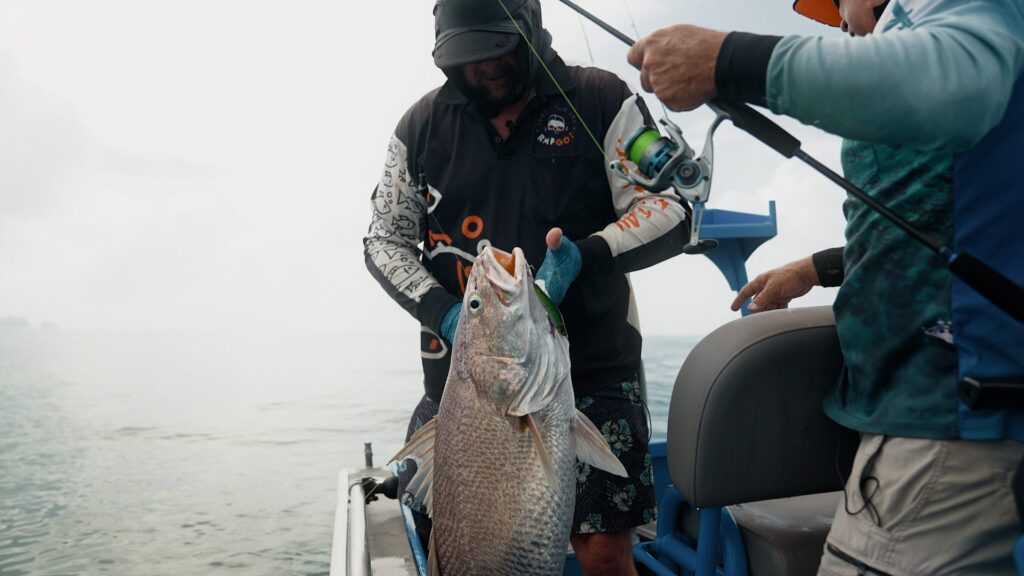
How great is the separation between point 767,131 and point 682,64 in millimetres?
354

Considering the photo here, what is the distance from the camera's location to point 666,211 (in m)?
2.30

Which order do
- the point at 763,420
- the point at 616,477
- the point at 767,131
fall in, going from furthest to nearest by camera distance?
the point at 616,477 < the point at 763,420 < the point at 767,131

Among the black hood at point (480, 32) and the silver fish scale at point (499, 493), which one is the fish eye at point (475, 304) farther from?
the black hood at point (480, 32)

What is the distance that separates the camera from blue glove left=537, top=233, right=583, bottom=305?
205 cm

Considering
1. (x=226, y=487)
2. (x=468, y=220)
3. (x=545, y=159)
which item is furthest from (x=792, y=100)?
(x=226, y=487)

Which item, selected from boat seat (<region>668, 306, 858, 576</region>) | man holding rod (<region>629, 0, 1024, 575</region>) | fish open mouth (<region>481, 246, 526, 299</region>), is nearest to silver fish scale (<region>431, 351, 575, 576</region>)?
fish open mouth (<region>481, 246, 526, 299</region>)

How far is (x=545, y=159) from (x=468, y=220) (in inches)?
14.2

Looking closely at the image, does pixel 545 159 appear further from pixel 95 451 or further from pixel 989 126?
pixel 95 451

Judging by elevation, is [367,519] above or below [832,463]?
below

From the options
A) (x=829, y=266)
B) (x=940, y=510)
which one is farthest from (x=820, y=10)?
(x=940, y=510)

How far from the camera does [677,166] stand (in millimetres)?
1561

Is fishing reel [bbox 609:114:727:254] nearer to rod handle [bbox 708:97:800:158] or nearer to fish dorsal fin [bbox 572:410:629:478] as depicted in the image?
rod handle [bbox 708:97:800:158]

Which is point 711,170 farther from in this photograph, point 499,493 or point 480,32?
point 480,32

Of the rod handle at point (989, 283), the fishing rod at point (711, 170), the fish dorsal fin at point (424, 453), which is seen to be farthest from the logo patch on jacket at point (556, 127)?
the rod handle at point (989, 283)
